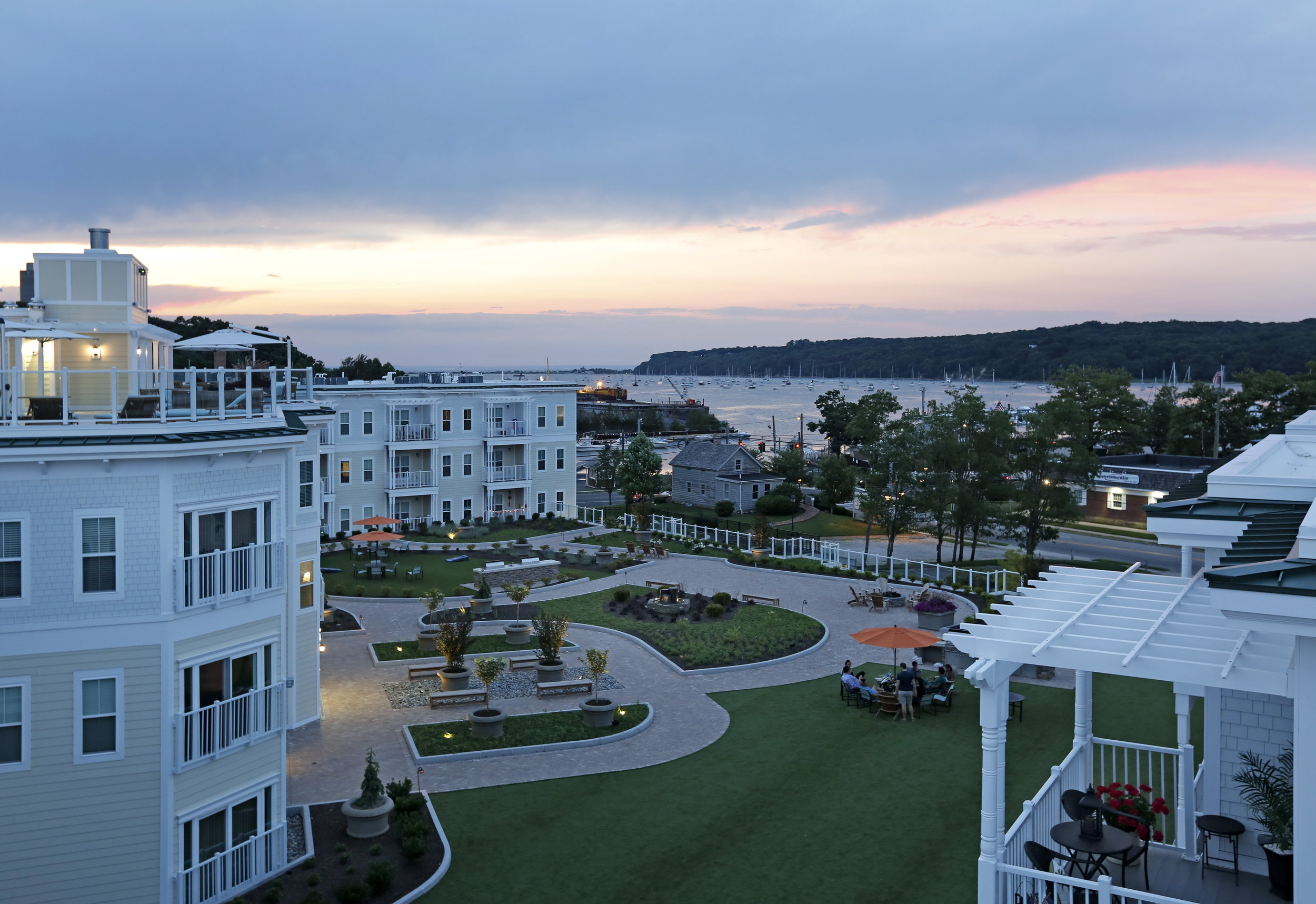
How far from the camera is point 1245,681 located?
8.40 m

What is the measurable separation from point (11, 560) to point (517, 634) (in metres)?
18.1

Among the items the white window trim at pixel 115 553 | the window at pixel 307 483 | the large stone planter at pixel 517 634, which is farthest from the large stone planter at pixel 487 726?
the white window trim at pixel 115 553

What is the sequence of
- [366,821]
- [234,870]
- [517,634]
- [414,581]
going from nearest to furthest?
[234,870] < [366,821] < [517,634] < [414,581]

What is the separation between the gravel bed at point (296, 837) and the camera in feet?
52.0

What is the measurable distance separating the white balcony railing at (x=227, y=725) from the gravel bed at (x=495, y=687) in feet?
28.9

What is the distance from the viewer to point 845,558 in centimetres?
4472

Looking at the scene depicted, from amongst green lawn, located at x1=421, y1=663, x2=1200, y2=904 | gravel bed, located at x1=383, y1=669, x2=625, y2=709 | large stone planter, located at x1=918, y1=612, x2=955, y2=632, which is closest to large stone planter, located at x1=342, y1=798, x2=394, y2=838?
green lawn, located at x1=421, y1=663, x2=1200, y2=904

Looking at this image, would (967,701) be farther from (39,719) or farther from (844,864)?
(39,719)

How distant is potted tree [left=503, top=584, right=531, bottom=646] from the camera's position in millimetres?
29875

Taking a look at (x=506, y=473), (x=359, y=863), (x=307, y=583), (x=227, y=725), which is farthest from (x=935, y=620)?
(x=506, y=473)

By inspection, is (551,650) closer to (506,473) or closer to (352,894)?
(352,894)

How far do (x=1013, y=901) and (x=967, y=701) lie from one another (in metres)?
13.8

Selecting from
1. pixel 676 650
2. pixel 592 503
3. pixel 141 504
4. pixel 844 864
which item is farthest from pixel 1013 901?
pixel 592 503

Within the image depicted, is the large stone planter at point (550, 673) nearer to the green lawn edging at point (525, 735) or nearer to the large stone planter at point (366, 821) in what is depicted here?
the green lawn edging at point (525, 735)
